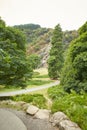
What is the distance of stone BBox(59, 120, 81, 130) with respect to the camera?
1062cm

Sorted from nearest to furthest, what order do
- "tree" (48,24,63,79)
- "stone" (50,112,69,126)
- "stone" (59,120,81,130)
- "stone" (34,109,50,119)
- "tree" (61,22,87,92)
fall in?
"stone" (59,120,81,130) < "stone" (50,112,69,126) < "stone" (34,109,50,119) < "tree" (61,22,87,92) < "tree" (48,24,63,79)

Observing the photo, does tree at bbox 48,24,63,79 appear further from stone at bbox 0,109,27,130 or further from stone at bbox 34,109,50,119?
stone at bbox 0,109,27,130

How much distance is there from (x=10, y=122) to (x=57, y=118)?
2499mm

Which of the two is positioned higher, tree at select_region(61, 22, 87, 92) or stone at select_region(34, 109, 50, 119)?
tree at select_region(61, 22, 87, 92)

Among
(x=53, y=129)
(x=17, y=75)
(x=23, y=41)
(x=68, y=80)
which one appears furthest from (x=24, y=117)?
(x=23, y=41)

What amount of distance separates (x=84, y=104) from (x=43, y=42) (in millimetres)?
84986

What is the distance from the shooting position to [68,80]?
22156 mm

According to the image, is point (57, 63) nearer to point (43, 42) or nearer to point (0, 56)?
point (0, 56)

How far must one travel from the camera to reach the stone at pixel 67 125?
10.6 meters

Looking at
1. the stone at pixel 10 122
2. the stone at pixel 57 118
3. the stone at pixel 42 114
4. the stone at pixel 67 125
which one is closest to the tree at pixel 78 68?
the stone at pixel 42 114

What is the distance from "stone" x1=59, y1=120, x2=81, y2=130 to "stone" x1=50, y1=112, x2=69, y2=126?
1.21 ft

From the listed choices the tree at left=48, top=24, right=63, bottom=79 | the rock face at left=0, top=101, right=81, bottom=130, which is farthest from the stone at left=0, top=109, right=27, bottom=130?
the tree at left=48, top=24, right=63, bottom=79

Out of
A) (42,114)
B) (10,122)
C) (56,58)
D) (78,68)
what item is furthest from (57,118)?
(56,58)

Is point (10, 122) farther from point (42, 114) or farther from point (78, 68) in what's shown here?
point (78, 68)
